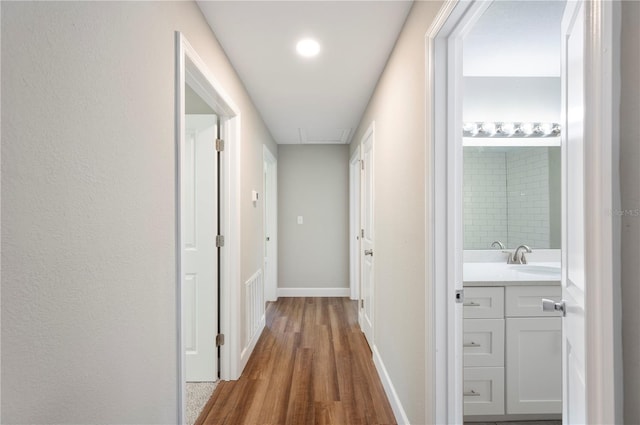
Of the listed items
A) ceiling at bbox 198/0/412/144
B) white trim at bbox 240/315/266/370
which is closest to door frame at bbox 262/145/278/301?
white trim at bbox 240/315/266/370

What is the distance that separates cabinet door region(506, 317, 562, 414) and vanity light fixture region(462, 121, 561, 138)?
1.43 meters

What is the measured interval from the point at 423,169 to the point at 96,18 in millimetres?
1310

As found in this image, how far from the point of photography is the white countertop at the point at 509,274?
6.02 ft

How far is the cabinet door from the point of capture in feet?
5.98

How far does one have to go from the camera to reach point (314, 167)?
16.3 feet

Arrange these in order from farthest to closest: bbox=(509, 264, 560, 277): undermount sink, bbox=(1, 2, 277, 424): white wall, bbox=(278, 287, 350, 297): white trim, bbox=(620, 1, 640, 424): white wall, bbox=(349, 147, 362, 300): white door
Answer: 1. bbox=(278, 287, 350, 297): white trim
2. bbox=(349, 147, 362, 300): white door
3. bbox=(509, 264, 560, 277): undermount sink
4. bbox=(1, 2, 277, 424): white wall
5. bbox=(620, 1, 640, 424): white wall

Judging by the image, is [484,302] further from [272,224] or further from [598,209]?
[272,224]

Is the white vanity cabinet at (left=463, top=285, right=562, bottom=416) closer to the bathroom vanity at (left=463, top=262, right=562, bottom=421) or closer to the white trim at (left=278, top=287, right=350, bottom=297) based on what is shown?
the bathroom vanity at (left=463, top=262, right=562, bottom=421)

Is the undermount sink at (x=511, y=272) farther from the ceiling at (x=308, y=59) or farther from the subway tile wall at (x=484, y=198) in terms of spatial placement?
the ceiling at (x=308, y=59)

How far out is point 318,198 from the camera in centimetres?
497

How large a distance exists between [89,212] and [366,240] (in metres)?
2.85

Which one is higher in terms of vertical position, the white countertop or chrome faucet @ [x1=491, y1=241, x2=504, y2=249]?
chrome faucet @ [x1=491, y1=241, x2=504, y2=249]

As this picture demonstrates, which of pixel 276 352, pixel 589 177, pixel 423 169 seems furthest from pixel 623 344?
pixel 276 352

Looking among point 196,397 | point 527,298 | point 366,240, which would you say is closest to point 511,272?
point 527,298
